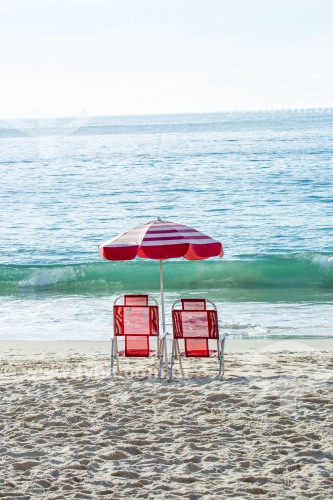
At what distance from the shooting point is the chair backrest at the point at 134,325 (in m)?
7.74

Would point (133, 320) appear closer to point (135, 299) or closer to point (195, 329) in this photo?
point (135, 299)

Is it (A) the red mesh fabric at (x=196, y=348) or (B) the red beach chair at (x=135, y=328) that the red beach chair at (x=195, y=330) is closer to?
(A) the red mesh fabric at (x=196, y=348)

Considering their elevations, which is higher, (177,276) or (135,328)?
(135,328)

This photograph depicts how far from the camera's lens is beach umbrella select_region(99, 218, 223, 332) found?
7.30m

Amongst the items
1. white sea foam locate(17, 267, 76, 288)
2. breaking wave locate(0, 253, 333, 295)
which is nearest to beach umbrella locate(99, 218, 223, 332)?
breaking wave locate(0, 253, 333, 295)

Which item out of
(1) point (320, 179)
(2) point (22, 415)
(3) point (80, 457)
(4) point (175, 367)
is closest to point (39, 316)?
(4) point (175, 367)

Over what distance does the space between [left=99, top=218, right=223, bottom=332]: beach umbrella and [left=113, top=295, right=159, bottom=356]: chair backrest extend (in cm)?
58

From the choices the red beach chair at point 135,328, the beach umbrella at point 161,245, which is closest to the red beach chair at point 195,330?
the red beach chair at point 135,328

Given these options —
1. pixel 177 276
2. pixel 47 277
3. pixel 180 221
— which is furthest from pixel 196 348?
pixel 180 221

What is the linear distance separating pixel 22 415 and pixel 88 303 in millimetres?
7568

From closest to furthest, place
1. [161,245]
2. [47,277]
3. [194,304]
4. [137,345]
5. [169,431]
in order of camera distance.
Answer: [169,431], [161,245], [194,304], [137,345], [47,277]

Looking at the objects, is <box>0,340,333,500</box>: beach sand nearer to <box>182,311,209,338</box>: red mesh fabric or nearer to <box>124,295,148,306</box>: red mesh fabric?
<box>182,311,209,338</box>: red mesh fabric

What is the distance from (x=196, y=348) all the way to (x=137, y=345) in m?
0.62

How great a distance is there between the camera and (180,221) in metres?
25.6
